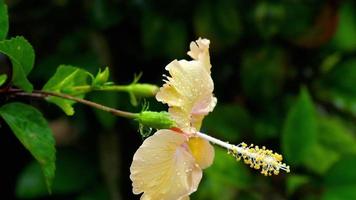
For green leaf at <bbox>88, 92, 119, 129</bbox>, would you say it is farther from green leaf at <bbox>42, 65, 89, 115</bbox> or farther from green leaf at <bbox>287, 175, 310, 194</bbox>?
green leaf at <bbox>42, 65, 89, 115</bbox>

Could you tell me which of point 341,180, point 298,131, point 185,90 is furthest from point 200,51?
point 341,180

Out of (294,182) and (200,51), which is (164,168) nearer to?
(200,51)

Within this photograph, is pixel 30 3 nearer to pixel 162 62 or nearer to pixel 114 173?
pixel 162 62

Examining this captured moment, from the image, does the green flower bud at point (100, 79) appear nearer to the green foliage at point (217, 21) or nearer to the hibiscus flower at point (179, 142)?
Answer: the hibiscus flower at point (179, 142)

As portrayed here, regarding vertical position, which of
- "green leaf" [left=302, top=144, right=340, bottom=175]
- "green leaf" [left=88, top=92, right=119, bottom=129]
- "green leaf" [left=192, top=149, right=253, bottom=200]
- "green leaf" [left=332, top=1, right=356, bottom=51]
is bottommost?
"green leaf" [left=88, top=92, right=119, bottom=129]

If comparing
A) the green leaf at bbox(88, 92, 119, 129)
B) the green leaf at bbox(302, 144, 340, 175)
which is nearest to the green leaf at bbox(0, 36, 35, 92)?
the green leaf at bbox(88, 92, 119, 129)

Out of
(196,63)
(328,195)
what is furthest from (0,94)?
(328,195)

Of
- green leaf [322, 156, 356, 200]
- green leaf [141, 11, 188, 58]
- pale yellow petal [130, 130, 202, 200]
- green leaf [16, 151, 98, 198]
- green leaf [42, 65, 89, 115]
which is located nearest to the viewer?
pale yellow petal [130, 130, 202, 200]
